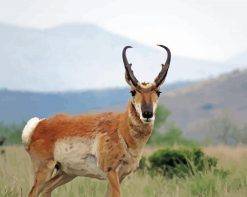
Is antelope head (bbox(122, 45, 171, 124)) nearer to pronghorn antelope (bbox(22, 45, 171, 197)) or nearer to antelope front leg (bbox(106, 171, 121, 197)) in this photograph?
pronghorn antelope (bbox(22, 45, 171, 197))

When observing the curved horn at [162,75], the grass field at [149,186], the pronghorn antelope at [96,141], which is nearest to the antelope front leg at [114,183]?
the pronghorn antelope at [96,141]

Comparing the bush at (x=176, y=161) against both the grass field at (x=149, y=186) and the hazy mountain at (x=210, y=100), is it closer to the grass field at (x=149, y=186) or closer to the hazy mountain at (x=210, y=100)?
the grass field at (x=149, y=186)

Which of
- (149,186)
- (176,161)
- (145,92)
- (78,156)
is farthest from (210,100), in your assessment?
(145,92)

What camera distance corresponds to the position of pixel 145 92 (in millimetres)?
8680

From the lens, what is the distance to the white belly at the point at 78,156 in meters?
9.30

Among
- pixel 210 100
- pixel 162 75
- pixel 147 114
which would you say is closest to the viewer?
pixel 147 114

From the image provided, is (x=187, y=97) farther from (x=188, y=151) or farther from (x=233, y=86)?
(x=188, y=151)

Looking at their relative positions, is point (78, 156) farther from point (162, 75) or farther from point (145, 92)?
point (162, 75)

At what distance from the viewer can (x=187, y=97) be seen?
11356cm

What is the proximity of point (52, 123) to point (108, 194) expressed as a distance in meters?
1.29

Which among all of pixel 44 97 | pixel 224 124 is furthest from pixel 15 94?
pixel 224 124

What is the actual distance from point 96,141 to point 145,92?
106 cm

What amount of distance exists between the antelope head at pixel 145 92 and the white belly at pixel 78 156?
92 centimetres

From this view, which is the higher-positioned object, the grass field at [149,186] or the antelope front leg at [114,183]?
the antelope front leg at [114,183]
